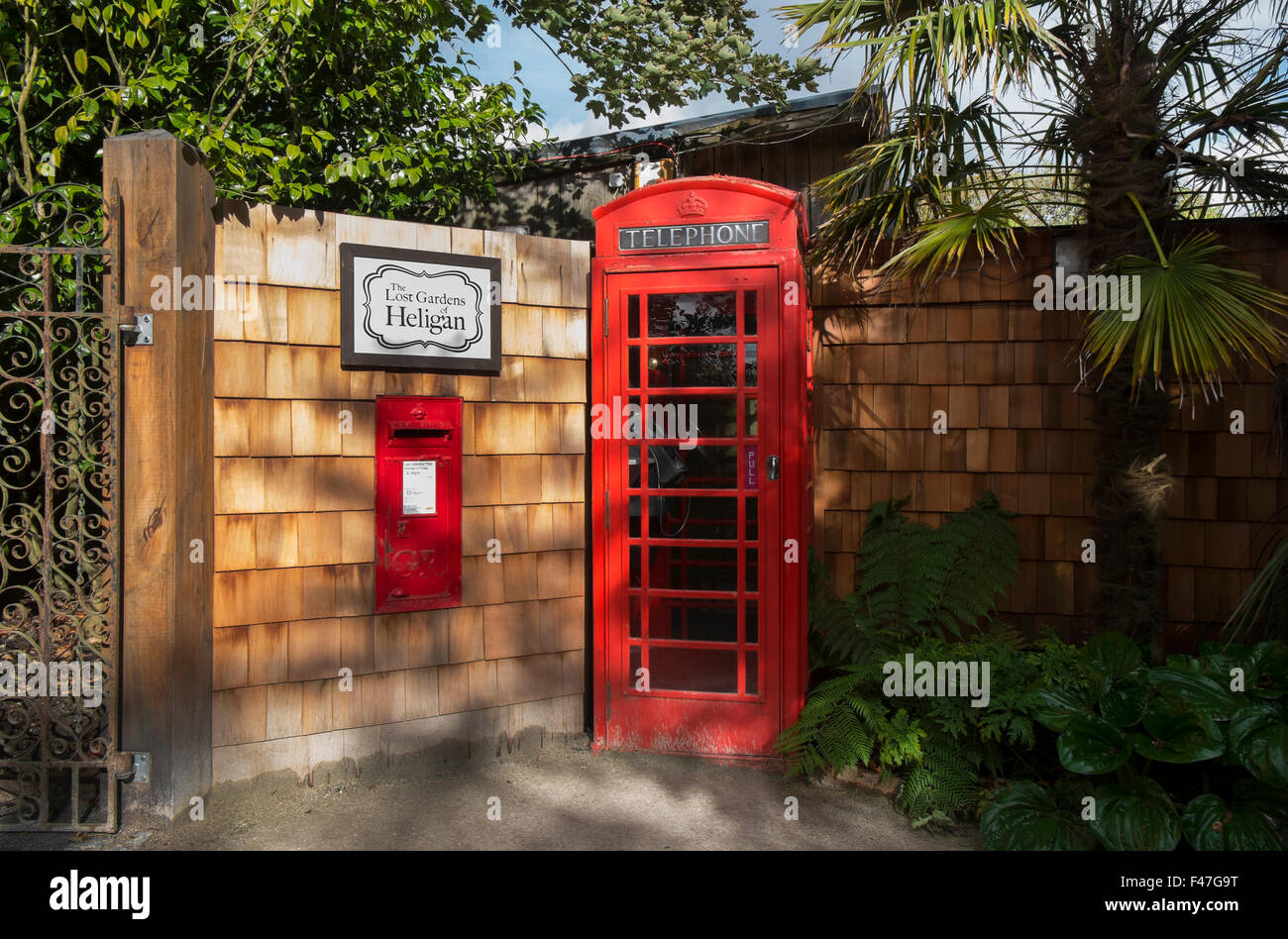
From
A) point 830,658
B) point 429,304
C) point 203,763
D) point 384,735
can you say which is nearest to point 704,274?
point 429,304

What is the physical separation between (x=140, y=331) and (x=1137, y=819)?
172 inches

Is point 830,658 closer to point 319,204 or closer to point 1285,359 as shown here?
point 1285,359

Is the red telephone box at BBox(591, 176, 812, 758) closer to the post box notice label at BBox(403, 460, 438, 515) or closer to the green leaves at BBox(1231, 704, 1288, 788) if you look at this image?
the post box notice label at BBox(403, 460, 438, 515)

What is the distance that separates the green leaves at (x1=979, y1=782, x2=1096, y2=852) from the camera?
341 centimetres

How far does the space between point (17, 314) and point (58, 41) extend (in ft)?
8.67

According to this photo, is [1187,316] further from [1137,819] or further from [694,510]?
[694,510]

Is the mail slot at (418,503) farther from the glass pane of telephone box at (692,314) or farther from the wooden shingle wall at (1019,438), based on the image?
the wooden shingle wall at (1019,438)

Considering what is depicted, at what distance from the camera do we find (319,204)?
648cm

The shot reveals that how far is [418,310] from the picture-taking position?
14.1 feet

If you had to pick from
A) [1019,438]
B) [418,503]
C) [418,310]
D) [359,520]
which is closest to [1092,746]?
[1019,438]

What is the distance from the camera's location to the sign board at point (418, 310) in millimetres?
4164

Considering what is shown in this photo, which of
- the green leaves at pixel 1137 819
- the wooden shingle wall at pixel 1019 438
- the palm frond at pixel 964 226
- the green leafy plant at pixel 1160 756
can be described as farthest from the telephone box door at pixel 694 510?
the green leaves at pixel 1137 819

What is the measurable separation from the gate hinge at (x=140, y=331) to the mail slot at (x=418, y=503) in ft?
3.26

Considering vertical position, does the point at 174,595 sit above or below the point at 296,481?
below
